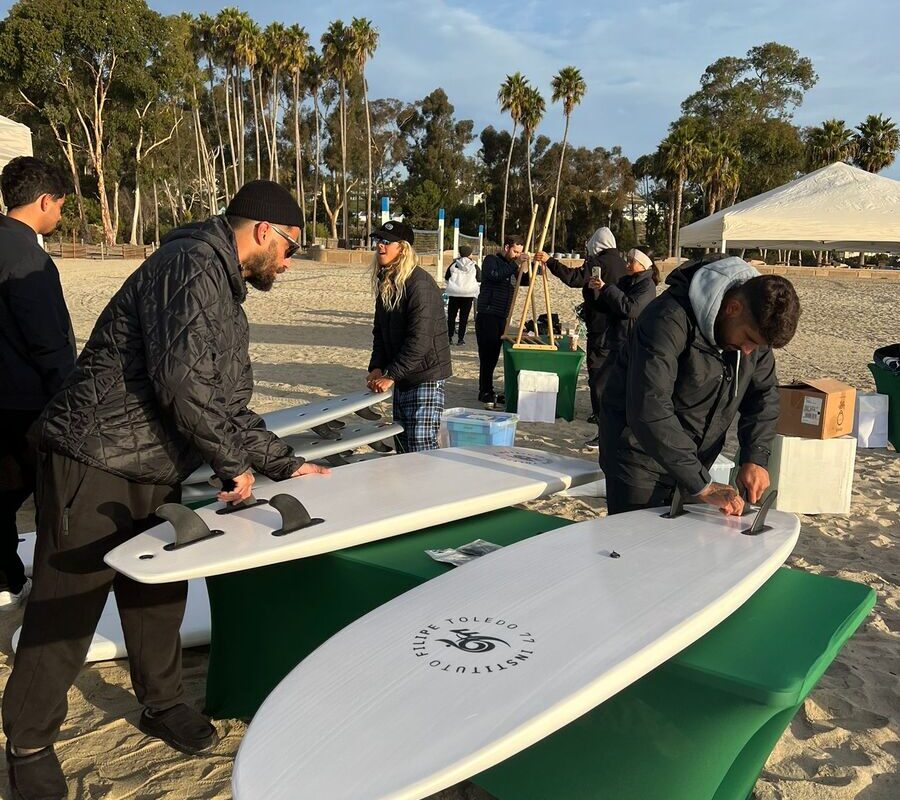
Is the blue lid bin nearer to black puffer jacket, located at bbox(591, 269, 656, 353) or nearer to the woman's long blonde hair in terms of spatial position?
black puffer jacket, located at bbox(591, 269, 656, 353)

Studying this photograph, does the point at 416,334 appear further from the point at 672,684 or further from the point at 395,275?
the point at 672,684

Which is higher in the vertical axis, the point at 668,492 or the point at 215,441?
the point at 215,441

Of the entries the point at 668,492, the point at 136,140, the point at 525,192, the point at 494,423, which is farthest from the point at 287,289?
the point at 525,192

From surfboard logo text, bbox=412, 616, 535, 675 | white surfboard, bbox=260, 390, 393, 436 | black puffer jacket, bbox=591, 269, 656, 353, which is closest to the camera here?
surfboard logo text, bbox=412, 616, 535, 675

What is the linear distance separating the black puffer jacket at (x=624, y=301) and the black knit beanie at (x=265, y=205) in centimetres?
395

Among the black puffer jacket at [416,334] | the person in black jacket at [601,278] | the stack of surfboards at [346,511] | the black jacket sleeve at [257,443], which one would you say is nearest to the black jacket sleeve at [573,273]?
the person in black jacket at [601,278]

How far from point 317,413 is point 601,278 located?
3.07 m

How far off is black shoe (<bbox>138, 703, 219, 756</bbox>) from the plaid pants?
188 centimetres

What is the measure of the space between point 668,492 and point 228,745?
177 centimetres

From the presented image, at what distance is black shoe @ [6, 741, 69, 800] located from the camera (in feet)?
6.89

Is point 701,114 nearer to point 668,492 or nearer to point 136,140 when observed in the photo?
point 136,140

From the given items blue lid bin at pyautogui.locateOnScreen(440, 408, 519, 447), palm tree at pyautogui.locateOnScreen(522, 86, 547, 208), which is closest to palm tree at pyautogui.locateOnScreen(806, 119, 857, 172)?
palm tree at pyautogui.locateOnScreen(522, 86, 547, 208)

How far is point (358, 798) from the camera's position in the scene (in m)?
1.23

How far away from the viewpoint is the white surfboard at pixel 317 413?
13.8ft
